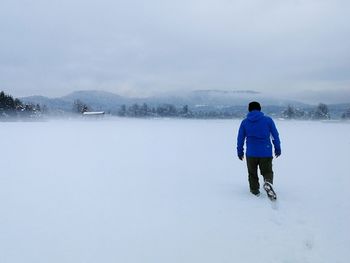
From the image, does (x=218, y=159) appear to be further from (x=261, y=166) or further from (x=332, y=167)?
(x=261, y=166)

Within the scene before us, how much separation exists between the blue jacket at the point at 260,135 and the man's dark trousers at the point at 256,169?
0.34 ft

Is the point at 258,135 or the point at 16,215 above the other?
the point at 258,135

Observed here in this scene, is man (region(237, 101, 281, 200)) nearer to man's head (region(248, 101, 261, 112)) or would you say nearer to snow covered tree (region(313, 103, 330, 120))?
man's head (region(248, 101, 261, 112))

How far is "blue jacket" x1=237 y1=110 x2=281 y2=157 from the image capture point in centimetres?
803

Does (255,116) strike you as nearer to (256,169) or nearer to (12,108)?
(256,169)

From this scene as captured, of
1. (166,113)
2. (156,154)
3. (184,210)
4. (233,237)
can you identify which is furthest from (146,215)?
(166,113)

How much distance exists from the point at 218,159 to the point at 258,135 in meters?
7.40

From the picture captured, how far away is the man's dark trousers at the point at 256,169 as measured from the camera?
7926 mm

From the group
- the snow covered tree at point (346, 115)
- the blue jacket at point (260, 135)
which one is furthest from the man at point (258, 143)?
the snow covered tree at point (346, 115)

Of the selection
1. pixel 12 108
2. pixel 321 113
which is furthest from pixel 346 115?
pixel 12 108

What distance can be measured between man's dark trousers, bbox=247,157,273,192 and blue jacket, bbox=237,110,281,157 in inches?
4.1

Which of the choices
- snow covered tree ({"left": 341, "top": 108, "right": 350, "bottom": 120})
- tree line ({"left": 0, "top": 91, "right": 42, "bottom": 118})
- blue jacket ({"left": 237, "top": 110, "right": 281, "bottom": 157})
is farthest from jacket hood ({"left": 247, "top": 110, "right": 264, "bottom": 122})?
snow covered tree ({"left": 341, "top": 108, "right": 350, "bottom": 120})

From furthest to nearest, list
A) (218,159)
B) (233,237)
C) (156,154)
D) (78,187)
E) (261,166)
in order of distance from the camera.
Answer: (156,154)
(218,159)
(78,187)
(261,166)
(233,237)

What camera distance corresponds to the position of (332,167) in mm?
12977
